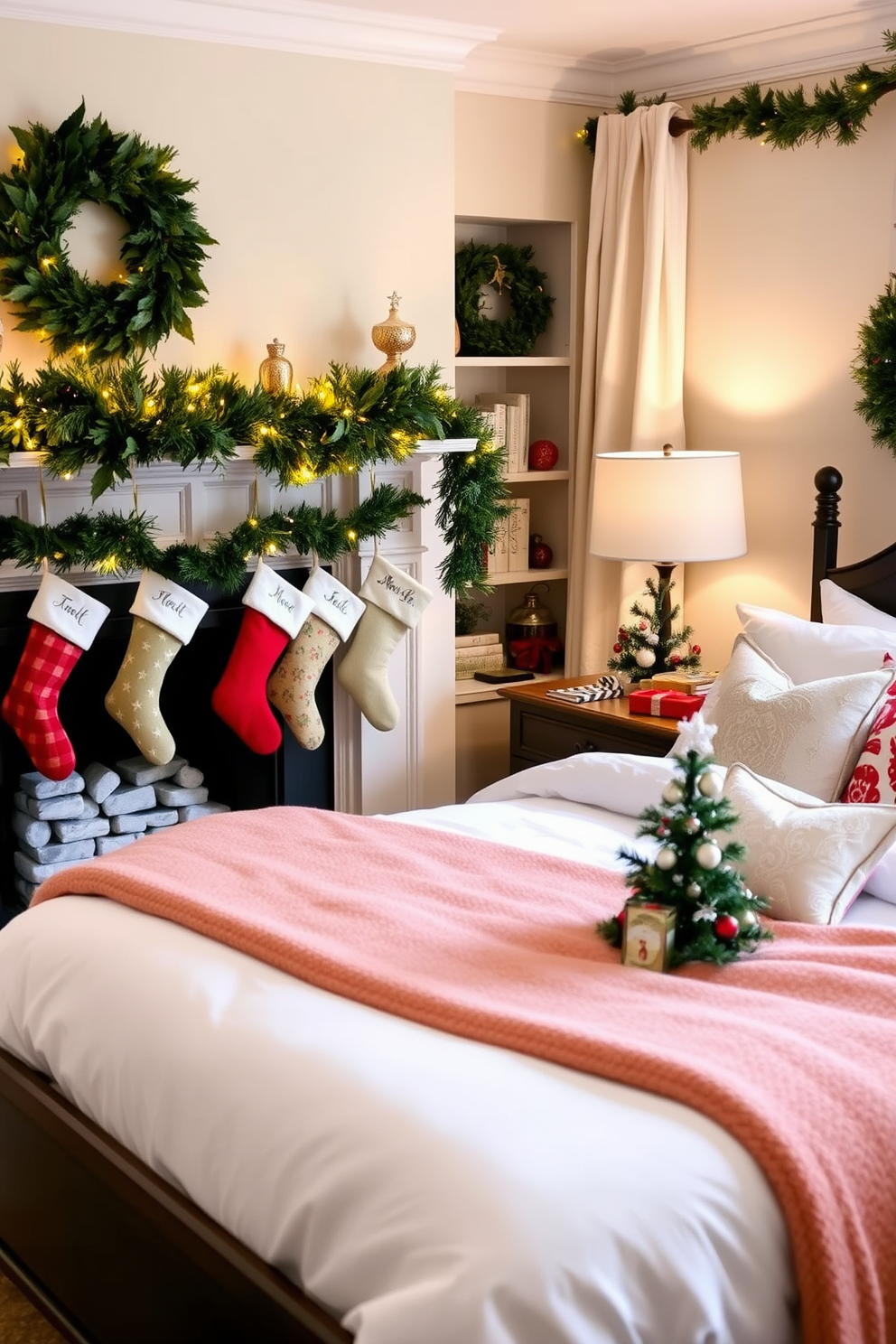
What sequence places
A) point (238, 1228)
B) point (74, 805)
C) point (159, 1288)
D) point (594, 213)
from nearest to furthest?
point (238, 1228)
point (159, 1288)
point (74, 805)
point (594, 213)

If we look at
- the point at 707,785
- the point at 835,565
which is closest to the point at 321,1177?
the point at 707,785

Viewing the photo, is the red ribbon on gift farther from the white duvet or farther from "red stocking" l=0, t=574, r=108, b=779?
the white duvet

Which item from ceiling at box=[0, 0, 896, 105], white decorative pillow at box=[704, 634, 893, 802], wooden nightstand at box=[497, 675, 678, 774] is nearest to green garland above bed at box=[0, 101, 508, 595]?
ceiling at box=[0, 0, 896, 105]

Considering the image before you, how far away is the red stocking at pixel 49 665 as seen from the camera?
3309 millimetres

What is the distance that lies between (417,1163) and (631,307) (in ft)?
10.9

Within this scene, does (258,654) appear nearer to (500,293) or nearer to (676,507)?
(676,507)

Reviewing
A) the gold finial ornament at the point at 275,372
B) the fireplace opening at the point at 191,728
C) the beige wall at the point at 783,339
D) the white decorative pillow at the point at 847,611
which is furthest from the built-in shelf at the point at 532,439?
the white decorative pillow at the point at 847,611

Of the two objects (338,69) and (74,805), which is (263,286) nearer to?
(338,69)

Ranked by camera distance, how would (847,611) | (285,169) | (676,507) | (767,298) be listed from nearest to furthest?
(847,611) → (285,169) → (676,507) → (767,298)

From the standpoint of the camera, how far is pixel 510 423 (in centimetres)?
454

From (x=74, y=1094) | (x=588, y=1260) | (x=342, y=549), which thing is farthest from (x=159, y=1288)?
(x=342, y=549)

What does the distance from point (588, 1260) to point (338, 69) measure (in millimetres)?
3208

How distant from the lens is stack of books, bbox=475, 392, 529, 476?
450 centimetres

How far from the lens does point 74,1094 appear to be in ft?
6.73
